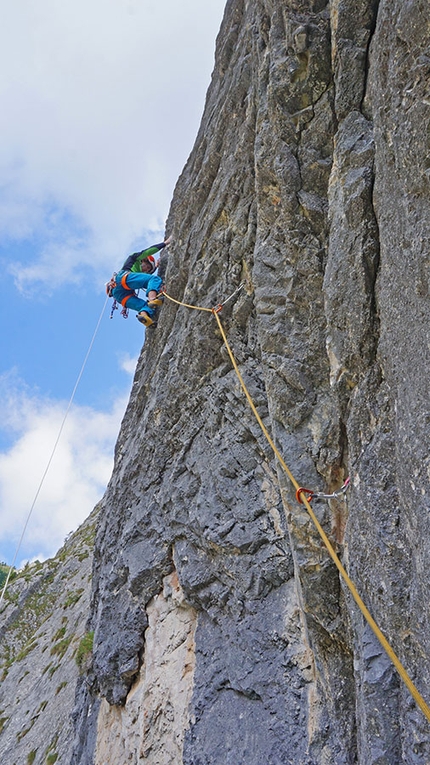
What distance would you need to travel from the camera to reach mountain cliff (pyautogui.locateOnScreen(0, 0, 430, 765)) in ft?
12.6

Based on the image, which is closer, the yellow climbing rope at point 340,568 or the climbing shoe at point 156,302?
the yellow climbing rope at point 340,568

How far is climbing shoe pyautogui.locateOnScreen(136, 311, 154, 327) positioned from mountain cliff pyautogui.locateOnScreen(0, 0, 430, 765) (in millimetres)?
800

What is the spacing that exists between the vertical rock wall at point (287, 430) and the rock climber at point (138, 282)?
3.46 ft

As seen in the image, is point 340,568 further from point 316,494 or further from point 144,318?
point 144,318

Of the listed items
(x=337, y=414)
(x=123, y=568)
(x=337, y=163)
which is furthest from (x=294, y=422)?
(x=123, y=568)

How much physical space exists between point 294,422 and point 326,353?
77 centimetres

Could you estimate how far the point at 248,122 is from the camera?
769 cm

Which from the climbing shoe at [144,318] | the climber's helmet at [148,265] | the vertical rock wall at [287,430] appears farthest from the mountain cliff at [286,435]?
the climber's helmet at [148,265]

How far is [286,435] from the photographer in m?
5.63

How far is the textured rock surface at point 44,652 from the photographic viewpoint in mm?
12570

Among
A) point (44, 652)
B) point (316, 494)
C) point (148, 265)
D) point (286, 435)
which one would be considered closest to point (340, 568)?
point (316, 494)

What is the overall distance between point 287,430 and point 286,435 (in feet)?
0.17

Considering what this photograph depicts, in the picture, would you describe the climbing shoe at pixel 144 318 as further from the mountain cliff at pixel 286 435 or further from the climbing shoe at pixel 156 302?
the mountain cliff at pixel 286 435

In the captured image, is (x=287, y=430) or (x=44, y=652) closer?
(x=287, y=430)
